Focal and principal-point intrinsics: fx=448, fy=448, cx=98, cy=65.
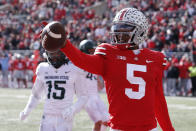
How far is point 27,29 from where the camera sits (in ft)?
83.1

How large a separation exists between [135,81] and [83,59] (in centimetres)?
51

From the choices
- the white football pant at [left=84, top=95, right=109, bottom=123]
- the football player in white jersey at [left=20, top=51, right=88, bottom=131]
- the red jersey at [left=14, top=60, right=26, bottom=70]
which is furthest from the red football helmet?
the red jersey at [left=14, top=60, right=26, bottom=70]

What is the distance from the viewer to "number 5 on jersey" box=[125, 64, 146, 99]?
3.34 m

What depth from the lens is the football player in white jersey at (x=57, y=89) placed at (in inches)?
→ 184

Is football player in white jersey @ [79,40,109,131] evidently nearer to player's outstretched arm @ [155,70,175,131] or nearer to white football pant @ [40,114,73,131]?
white football pant @ [40,114,73,131]

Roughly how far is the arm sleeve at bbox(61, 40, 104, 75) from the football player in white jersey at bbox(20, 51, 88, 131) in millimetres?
1428

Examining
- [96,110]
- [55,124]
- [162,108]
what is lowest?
[96,110]

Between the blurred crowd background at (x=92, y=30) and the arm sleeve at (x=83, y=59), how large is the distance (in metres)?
13.2

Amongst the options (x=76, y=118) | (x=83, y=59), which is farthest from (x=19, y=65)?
(x=83, y=59)

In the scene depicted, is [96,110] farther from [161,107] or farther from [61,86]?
[161,107]

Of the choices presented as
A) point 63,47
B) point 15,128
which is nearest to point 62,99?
point 63,47

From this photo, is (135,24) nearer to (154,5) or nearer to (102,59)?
(102,59)

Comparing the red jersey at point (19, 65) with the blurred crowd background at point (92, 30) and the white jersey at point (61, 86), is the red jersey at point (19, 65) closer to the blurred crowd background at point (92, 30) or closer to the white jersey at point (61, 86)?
the blurred crowd background at point (92, 30)

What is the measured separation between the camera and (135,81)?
11.0ft
